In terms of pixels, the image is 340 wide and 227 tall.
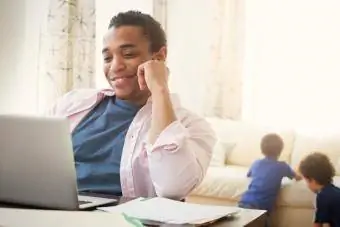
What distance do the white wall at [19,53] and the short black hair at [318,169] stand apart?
1.49 m

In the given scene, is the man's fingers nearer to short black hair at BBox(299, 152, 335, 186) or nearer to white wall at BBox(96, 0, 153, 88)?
short black hair at BBox(299, 152, 335, 186)

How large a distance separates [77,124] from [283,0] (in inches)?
117

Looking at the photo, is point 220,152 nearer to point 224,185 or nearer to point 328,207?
point 224,185

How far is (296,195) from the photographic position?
3365 millimetres

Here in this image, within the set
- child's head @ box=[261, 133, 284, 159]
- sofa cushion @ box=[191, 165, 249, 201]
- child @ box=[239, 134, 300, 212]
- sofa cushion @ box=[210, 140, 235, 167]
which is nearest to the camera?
child @ box=[239, 134, 300, 212]

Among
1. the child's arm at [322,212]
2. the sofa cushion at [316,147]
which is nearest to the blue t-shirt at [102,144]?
the child's arm at [322,212]

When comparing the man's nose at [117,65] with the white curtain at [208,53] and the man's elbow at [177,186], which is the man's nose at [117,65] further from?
the white curtain at [208,53]

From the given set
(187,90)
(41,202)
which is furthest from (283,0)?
(41,202)

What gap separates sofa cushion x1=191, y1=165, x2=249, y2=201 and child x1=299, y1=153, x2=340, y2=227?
1.23 feet

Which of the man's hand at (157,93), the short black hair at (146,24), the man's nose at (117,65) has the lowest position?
the man's hand at (157,93)

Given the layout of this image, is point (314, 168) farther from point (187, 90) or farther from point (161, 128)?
point (161, 128)

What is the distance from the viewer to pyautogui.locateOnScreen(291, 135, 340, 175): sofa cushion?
3.79m

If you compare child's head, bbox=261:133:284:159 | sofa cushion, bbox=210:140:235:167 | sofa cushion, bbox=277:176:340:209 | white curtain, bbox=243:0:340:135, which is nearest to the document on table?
sofa cushion, bbox=277:176:340:209

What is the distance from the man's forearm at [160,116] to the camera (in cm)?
140
